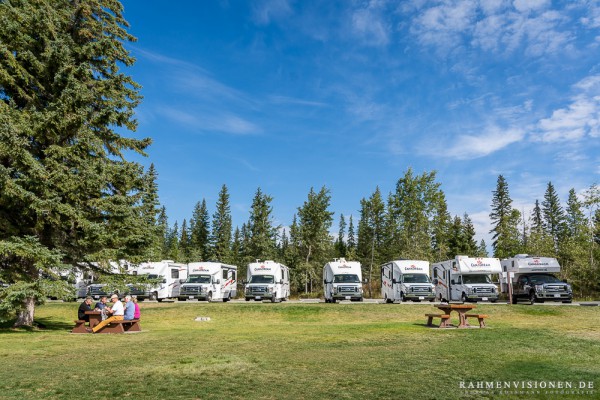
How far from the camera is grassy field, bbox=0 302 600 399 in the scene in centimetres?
684

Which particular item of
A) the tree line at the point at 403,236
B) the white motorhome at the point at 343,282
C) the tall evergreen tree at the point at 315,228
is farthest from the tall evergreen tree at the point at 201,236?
the white motorhome at the point at 343,282

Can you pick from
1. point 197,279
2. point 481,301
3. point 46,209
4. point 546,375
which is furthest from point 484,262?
point 46,209

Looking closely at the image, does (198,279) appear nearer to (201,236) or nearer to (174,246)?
(201,236)

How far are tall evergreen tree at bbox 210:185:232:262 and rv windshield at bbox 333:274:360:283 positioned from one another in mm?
45339

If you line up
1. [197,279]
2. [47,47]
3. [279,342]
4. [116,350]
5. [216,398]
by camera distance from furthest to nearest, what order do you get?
[197,279], [47,47], [279,342], [116,350], [216,398]

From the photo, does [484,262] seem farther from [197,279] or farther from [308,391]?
[308,391]

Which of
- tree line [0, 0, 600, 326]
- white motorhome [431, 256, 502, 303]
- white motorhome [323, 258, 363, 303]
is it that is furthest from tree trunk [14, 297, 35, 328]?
white motorhome [431, 256, 502, 303]

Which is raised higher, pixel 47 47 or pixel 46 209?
pixel 47 47

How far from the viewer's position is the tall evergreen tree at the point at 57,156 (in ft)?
47.4

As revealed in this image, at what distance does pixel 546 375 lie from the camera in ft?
25.8

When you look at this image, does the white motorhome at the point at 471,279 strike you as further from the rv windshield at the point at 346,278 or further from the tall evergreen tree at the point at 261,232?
the tall evergreen tree at the point at 261,232

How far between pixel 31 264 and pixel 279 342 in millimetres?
9788

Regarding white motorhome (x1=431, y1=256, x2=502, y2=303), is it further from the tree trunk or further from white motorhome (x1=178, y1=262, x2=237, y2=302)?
the tree trunk

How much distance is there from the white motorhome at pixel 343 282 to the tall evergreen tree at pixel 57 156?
16452mm
